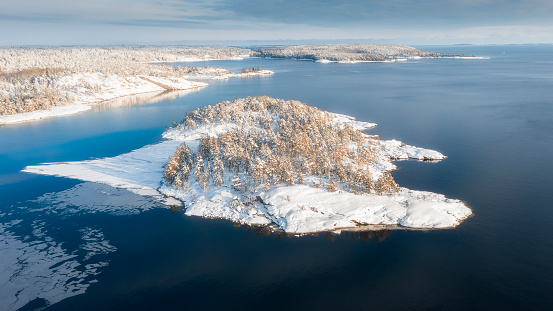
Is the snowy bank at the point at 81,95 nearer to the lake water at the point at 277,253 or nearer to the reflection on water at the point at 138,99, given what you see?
the reflection on water at the point at 138,99

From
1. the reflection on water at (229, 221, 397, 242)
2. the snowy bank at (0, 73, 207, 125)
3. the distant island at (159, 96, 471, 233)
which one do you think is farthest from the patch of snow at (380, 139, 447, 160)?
the snowy bank at (0, 73, 207, 125)

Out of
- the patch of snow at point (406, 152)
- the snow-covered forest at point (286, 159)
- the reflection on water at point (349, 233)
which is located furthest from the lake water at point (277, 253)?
the snow-covered forest at point (286, 159)

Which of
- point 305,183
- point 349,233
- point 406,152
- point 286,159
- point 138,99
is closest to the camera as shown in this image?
point 349,233

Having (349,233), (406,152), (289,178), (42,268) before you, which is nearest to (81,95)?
(42,268)

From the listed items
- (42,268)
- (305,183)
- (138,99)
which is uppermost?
(138,99)

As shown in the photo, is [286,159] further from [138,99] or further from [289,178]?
[138,99]

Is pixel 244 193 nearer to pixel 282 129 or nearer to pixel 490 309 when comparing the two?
pixel 282 129

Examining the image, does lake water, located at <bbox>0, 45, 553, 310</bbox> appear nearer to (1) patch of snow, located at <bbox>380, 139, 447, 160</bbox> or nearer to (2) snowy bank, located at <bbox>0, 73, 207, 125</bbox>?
(1) patch of snow, located at <bbox>380, 139, 447, 160</bbox>
